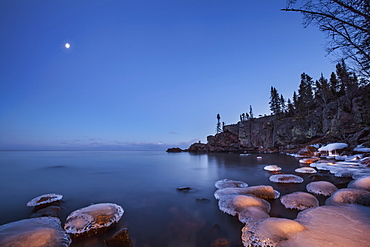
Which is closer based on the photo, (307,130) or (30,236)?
(30,236)

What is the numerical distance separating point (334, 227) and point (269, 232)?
1747 millimetres

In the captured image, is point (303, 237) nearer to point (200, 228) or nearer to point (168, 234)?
point (200, 228)

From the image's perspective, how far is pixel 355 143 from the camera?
26.4 m

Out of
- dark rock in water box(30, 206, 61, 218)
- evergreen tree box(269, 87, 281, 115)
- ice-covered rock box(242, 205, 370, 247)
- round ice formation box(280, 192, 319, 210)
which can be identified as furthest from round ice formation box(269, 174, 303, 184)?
evergreen tree box(269, 87, 281, 115)

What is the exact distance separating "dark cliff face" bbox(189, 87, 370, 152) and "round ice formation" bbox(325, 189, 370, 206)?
1103 cm

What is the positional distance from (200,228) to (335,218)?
3.82 meters

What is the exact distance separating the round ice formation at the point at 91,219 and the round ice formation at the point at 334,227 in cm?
493

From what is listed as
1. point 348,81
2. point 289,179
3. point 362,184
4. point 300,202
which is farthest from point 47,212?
point 348,81

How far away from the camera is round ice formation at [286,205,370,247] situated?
10.8 ft

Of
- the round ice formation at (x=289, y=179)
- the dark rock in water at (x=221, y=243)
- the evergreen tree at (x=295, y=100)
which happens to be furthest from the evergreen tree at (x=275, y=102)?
the dark rock in water at (x=221, y=243)

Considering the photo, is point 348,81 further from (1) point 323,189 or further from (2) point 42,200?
(2) point 42,200

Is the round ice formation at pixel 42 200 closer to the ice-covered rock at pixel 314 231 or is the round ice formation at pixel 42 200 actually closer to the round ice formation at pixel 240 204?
the round ice formation at pixel 240 204

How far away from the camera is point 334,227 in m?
3.85

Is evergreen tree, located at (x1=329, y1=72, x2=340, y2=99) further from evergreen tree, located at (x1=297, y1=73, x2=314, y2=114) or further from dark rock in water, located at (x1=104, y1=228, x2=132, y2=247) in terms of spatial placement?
dark rock in water, located at (x1=104, y1=228, x2=132, y2=247)
